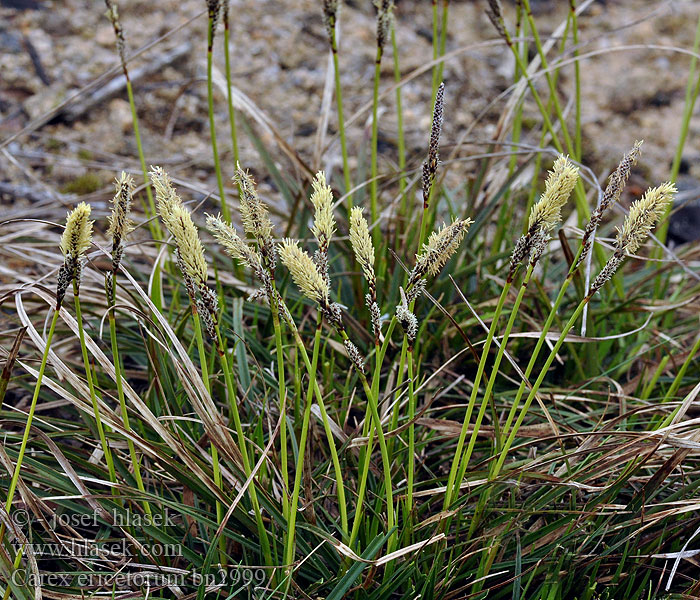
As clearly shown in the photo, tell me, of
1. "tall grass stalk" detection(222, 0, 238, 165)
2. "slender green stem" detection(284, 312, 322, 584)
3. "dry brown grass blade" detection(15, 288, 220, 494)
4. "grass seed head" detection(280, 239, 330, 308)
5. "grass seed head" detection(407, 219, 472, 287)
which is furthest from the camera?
"tall grass stalk" detection(222, 0, 238, 165)

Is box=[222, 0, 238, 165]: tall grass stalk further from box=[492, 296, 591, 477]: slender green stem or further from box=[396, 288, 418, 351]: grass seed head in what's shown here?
box=[492, 296, 591, 477]: slender green stem

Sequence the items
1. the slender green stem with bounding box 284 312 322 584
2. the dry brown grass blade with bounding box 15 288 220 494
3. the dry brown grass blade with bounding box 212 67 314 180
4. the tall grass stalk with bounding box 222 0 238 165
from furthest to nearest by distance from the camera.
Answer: the dry brown grass blade with bounding box 212 67 314 180 < the tall grass stalk with bounding box 222 0 238 165 < the dry brown grass blade with bounding box 15 288 220 494 < the slender green stem with bounding box 284 312 322 584

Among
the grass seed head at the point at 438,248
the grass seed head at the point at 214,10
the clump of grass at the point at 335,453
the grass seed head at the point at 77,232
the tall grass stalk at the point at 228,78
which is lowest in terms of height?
the clump of grass at the point at 335,453

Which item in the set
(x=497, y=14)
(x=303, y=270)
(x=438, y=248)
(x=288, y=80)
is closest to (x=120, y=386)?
(x=303, y=270)

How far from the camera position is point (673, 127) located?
3.79 meters

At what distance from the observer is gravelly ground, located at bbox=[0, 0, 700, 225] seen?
10.8ft

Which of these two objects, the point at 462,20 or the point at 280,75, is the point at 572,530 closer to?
the point at 280,75

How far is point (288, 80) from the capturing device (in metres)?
3.76

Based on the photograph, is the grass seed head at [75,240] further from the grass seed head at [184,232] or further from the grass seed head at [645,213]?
the grass seed head at [645,213]

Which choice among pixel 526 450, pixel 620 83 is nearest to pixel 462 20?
pixel 620 83

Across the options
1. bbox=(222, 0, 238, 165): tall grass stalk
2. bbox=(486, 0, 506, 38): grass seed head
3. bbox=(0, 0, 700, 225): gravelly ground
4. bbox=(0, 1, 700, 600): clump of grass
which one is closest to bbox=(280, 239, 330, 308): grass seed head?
bbox=(0, 1, 700, 600): clump of grass

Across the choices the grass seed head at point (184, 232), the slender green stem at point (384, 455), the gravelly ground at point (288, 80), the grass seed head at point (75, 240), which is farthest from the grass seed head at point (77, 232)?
the gravelly ground at point (288, 80)

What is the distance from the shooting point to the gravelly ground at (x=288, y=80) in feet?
10.8

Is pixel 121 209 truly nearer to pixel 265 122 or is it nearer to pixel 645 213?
pixel 645 213
